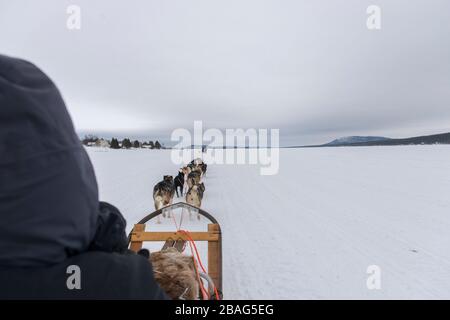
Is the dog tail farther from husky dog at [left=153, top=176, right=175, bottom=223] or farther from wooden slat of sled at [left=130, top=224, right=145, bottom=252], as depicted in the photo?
wooden slat of sled at [left=130, top=224, right=145, bottom=252]

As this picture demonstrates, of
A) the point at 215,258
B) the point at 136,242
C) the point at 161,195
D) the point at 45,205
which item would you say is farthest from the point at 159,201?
the point at 45,205

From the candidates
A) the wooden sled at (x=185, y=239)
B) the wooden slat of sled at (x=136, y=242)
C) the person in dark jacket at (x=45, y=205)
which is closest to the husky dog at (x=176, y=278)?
the person in dark jacket at (x=45, y=205)

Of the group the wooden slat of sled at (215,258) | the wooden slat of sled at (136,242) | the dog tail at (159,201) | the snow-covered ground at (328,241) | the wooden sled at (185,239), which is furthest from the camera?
the dog tail at (159,201)

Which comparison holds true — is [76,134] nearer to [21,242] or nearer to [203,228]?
[21,242]

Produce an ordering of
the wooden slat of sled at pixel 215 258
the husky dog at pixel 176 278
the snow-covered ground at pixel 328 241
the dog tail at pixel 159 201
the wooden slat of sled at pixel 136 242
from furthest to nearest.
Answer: the dog tail at pixel 159 201
the snow-covered ground at pixel 328 241
the wooden slat of sled at pixel 136 242
the wooden slat of sled at pixel 215 258
the husky dog at pixel 176 278

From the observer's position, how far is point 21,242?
2.48 feet

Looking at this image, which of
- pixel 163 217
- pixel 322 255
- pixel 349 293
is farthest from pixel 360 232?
pixel 163 217

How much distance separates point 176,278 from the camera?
5.14 ft

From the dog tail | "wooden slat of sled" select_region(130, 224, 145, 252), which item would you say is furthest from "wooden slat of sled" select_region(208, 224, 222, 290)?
the dog tail

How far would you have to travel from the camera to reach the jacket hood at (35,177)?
29.3 inches

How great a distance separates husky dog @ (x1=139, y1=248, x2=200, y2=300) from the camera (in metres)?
1.53

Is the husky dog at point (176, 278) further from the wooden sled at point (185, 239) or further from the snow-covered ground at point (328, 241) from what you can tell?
the snow-covered ground at point (328, 241)

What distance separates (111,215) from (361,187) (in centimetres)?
1009

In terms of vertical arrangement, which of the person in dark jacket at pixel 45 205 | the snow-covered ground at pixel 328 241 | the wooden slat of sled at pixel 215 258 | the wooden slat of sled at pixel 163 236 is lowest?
the snow-covered ground at pixel 328 241
